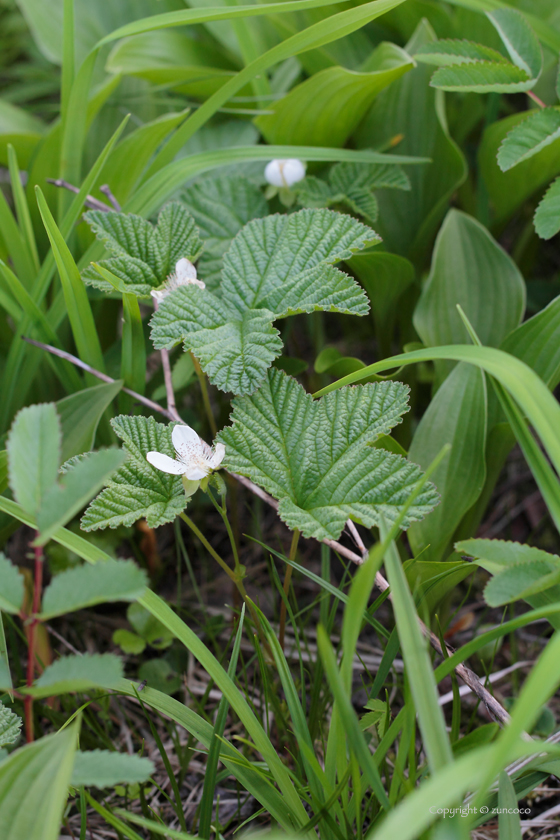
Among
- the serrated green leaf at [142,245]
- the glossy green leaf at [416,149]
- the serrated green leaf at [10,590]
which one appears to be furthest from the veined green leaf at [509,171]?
the serrated green leaf at [10,590]

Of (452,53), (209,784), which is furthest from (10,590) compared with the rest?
(452,53)

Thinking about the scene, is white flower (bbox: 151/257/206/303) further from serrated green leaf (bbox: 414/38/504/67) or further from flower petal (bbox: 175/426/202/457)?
serrated green leaf (bbox: 414/38/504/67)

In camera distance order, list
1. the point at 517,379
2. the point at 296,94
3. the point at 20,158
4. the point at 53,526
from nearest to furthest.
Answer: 1. the point at 53,526
2. the point at 517,379
3. the point at 296,94
4. the point at 20,158

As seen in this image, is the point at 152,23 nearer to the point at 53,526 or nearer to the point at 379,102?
the point at 379,102

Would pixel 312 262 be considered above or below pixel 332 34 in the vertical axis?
below

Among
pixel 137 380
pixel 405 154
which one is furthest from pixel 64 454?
pixel 405 154

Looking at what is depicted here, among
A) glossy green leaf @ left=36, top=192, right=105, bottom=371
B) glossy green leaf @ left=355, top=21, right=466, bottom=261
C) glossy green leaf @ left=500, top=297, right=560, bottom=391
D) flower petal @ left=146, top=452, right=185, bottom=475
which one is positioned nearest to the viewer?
flower petal @ left=146, top=452, right=185, bottom=475

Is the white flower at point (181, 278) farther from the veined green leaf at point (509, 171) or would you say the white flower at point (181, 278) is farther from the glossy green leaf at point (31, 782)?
the veined green leaf at point (509, 171)

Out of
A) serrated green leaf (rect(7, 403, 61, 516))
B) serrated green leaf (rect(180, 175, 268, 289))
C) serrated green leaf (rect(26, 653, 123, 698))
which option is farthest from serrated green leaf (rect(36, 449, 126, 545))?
serrated green leaf (rect(180, 175, 268, 289))
